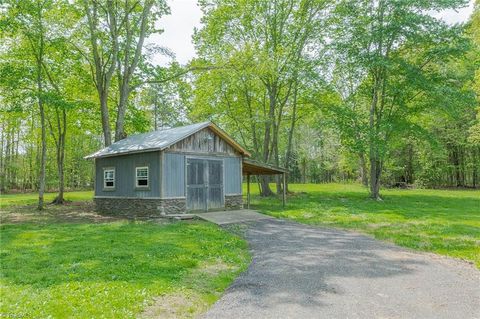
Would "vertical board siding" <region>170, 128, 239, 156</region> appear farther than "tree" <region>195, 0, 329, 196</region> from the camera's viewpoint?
No

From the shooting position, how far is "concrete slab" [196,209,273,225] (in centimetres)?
1364

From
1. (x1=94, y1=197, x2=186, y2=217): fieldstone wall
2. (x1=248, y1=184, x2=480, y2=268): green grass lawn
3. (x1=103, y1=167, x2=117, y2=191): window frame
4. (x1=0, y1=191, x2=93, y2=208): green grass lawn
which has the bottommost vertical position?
→ (x1=248, y1=184, x2=480, y2=268): green grass lawn

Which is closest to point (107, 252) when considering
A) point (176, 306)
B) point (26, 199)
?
point (176, 306)

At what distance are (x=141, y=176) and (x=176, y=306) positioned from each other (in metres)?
11.2

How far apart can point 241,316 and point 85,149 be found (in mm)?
48234

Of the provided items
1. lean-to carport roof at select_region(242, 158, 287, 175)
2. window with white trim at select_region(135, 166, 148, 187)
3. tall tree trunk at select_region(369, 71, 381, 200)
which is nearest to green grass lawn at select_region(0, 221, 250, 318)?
window with white trim at select_region(135, 166, 148, 187)

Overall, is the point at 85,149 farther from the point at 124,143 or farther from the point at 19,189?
the point at 124,143

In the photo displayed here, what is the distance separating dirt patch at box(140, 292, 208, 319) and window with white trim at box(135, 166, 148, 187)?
1041 centimetres

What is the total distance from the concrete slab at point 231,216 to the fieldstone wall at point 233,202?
2.28 feet

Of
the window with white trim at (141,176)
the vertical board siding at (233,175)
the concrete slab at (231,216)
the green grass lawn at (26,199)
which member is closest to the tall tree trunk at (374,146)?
the vertical board siding at (233,175)

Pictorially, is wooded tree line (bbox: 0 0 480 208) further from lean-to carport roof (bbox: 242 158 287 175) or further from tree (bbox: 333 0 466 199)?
lean-to carport roof (bbox: 242 158 287 175)

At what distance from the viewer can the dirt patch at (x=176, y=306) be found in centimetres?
458

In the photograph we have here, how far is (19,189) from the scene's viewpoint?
43938mm

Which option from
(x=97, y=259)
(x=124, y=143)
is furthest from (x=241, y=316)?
(x=124, y=143)
